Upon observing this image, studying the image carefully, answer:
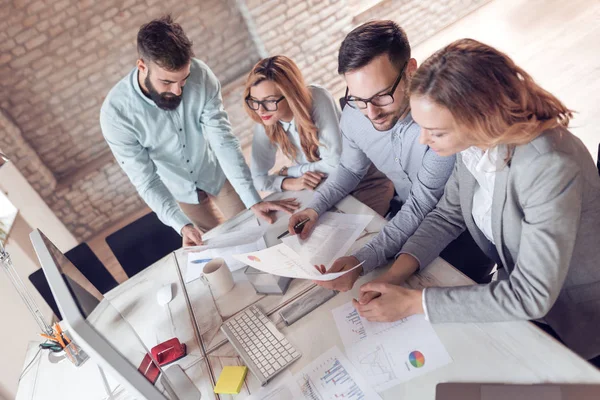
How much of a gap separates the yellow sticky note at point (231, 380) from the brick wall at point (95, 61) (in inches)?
128

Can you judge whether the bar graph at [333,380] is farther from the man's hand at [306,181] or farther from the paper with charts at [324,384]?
the man's hand at [306,181]

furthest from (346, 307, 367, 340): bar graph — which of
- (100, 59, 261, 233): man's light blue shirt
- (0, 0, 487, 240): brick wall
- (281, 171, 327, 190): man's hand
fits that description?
(0, 0, 487, 240): brick wall

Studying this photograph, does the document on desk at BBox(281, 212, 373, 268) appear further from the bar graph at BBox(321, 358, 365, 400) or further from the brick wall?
the brick wall

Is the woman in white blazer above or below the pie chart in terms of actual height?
above

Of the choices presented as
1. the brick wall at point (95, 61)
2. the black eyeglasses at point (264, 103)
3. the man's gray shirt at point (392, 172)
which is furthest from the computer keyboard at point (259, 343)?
the brick wall at point (95, 61)

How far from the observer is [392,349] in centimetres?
114

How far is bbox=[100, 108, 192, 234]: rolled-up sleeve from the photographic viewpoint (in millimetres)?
2109

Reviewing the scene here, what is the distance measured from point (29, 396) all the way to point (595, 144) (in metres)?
3.30

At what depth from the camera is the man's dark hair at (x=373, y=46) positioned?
1457mm

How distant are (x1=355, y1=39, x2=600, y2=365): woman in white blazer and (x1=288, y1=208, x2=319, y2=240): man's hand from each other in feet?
1.52

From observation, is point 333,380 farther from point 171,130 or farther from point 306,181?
point 171,130

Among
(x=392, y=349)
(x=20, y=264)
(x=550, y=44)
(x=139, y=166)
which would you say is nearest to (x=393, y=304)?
(x=392, y=349)

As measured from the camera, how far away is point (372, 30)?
1.48 metres

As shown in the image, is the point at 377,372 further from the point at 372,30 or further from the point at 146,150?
the point at 146,150
